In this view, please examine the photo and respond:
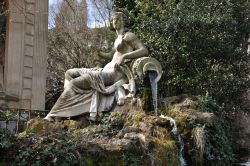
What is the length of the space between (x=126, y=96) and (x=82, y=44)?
38.8ft

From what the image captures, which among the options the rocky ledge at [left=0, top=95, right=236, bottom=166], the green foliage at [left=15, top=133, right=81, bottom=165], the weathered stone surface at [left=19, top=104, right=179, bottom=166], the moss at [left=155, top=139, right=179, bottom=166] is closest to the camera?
the green foliage at [left=15, top=133, right=81, bottom=165]

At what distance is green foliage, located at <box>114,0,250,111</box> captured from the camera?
45.9 feet

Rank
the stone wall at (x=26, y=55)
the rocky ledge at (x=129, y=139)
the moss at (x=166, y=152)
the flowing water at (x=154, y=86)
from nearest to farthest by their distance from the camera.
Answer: the rocky ledge at (x=129, y=139)
the moss at (x=166, y=152)
the flowing water at (x=154, y=86)
the stone wall at (x=26, y=55)

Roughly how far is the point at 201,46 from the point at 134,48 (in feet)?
12.0

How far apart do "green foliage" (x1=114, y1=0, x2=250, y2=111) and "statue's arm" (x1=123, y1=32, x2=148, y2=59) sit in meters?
3.24

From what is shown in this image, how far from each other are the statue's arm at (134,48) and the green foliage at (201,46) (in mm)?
3243

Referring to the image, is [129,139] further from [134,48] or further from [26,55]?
[26,55]

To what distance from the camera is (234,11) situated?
15.0 meters

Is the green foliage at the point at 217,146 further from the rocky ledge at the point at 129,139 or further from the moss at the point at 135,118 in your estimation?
the moss at the point at 135,118

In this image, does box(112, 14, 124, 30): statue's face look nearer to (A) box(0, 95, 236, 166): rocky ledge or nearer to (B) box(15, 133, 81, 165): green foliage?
(A) box(0, 95, 236, 166): rocky ledge

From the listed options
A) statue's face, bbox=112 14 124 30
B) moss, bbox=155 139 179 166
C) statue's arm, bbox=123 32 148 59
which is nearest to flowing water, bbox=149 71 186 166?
moss, bbox=155 139 179 166

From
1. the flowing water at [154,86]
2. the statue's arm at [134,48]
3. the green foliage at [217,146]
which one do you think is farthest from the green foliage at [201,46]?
the green foliage at [217,146]

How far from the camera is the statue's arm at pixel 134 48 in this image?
35.1 feet

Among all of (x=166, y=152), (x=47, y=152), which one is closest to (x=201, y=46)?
(x=166, y=152)
